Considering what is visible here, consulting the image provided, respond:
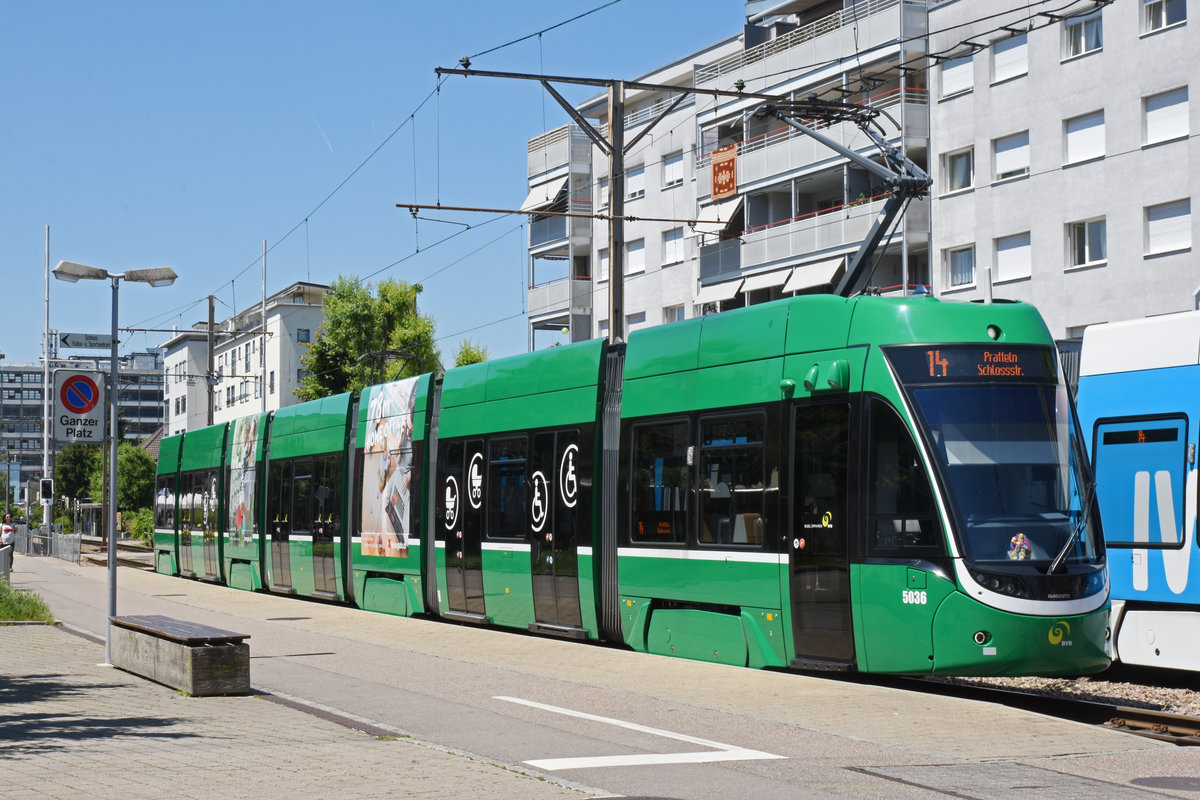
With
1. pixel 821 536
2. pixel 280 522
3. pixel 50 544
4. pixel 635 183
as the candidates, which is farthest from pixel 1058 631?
pixel 50 544

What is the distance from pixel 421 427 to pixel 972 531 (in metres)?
11.1

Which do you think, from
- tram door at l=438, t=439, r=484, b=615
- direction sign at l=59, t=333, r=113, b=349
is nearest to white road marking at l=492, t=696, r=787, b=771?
tram door at l=438, t=439, r=484, b=615

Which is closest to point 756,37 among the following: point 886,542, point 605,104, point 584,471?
point 605,104

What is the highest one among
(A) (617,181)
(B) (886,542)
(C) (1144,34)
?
(C) (1144,34)

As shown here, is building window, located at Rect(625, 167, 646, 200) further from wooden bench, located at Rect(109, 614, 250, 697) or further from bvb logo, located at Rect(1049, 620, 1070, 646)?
bvb logo, located at Rect(1049, 620, 1070, 646)

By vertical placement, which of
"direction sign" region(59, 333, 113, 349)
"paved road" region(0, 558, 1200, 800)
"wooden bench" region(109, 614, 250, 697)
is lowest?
"paved road" region(0, 558, 1200, 800)

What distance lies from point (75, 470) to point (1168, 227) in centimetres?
8853

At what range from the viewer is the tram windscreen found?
1202 centimetres

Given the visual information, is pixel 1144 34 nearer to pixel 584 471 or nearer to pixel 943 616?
pixel 584 471

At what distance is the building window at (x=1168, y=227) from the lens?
32.2 m

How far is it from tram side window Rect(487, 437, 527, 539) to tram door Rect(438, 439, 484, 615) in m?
0.33

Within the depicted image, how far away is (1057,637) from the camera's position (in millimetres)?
11797

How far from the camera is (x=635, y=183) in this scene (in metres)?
54.1

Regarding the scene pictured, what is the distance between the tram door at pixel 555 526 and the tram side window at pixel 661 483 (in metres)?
1.29
